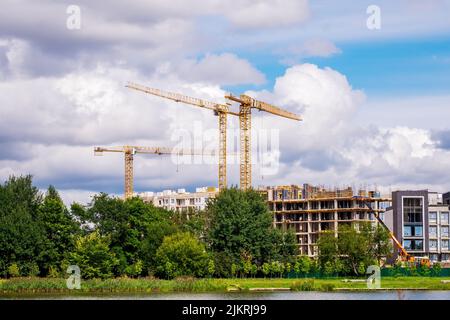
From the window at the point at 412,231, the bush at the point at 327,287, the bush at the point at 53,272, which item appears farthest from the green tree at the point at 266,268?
the window at the point at 412,231

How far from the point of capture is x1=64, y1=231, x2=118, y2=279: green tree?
7725cm

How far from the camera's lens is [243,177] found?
140875 millimetres

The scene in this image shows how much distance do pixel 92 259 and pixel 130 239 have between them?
898cm

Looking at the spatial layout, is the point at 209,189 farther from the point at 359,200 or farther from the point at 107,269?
the point at 107,269

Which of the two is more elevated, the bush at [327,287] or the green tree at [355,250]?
the green tree at [355,250]

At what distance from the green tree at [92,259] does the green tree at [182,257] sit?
4798 millimetres

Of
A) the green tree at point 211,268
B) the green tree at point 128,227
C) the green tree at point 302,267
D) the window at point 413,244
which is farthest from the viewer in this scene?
the window at point 413,244

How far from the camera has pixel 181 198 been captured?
7667 inches

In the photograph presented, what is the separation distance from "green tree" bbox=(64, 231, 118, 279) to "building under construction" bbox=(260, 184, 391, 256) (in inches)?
2770

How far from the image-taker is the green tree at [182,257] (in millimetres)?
80688

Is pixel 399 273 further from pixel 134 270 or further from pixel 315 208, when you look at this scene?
pixel 315 208

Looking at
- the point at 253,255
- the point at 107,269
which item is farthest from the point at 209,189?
the point at 107,269

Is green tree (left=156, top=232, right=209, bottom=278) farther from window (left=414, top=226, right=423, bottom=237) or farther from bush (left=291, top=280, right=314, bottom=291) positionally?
window (left=414, top=226, right=423, bottom=237)

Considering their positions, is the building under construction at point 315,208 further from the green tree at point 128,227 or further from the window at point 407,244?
the green tree at point 128,227
